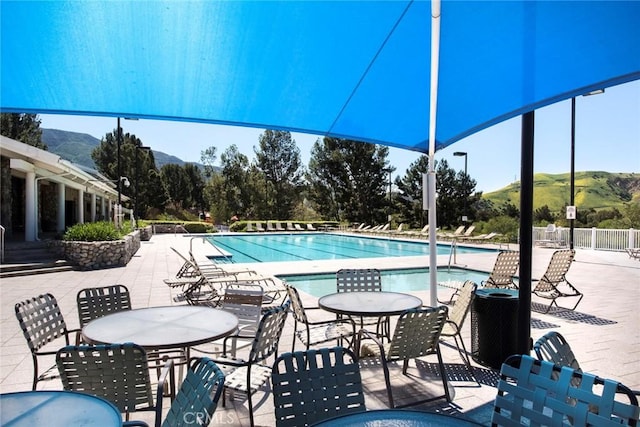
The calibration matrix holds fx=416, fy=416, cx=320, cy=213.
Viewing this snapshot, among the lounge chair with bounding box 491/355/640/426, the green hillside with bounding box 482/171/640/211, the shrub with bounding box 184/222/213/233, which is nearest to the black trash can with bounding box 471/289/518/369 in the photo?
the lounge chair with bounding box 491/355/640/426

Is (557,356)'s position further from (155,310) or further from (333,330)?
(155,310)

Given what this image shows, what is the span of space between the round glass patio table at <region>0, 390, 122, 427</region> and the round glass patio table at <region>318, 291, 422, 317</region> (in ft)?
6.65

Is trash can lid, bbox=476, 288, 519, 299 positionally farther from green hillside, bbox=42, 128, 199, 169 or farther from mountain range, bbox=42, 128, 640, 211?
green hillside, bbox=42, 128, 199, 169

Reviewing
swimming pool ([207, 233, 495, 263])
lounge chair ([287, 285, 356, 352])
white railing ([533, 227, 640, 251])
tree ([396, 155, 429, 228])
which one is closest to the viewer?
lounge chair ([287, 285, 356, 352])

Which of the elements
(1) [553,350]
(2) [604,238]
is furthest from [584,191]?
(1) [553,350]

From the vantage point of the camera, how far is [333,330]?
4.02m

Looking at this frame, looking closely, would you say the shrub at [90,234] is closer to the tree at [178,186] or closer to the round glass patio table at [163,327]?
the round glass patio table at [163,327]

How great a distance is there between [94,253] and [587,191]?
5667cm

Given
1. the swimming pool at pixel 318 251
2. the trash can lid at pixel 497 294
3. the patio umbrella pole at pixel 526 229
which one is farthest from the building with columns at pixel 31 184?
the patio umbrella pole at pixel 526 229

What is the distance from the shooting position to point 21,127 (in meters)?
34.6

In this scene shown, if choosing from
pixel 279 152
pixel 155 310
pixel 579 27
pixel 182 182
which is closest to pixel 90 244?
pixel 155 310

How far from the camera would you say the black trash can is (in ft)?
12.5

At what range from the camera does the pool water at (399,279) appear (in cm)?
888

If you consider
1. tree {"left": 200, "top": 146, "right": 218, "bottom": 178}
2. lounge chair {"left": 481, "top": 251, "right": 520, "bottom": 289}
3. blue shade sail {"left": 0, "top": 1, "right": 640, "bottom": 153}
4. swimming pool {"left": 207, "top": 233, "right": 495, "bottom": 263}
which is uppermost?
tree {"left": 200, "top": 146, "right": 218, "bottom": 178}
